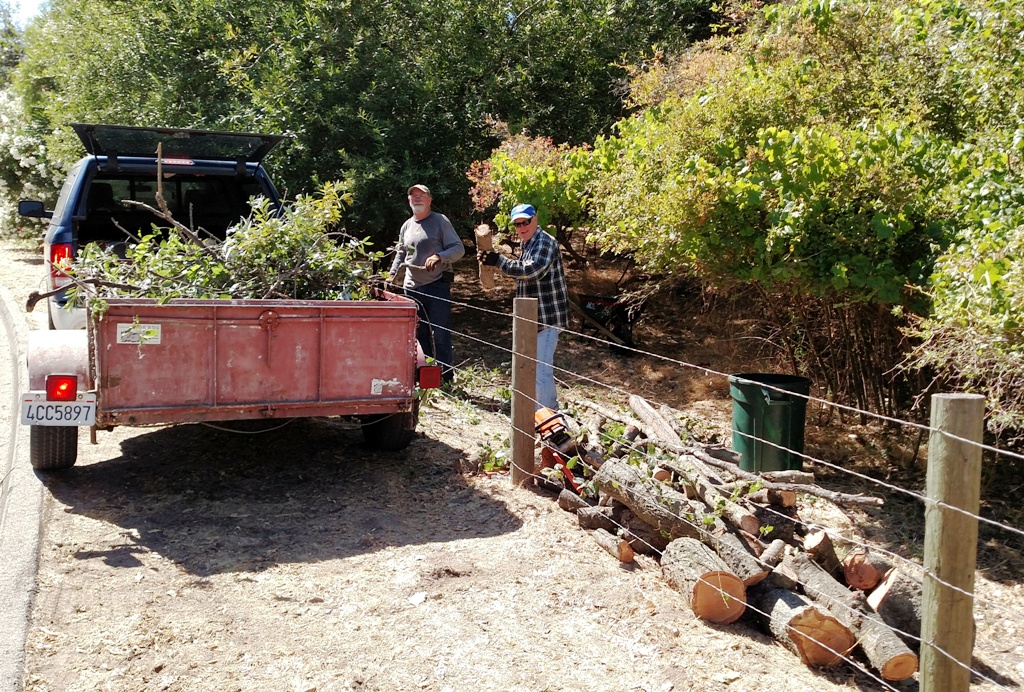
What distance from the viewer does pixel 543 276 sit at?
23.9 feet

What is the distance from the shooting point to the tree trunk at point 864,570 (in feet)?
14.4

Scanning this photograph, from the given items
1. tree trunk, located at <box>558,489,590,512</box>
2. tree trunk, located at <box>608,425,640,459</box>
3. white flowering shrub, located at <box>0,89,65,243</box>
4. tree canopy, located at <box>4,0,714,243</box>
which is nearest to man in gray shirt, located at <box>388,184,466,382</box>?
tree canopy, located at <box>4,0,714,243</box>

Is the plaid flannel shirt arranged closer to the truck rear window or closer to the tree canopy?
the truck rear window

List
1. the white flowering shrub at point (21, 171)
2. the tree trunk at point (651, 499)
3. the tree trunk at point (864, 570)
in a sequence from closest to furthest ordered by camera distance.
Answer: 1. the tree trunk at point (864, 570)
2. the tree trunk at point (651, 499)
3. the white flowering shrub at point (21, 171)

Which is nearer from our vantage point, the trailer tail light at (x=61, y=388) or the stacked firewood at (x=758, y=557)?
the stacked firewood at (x=758, y=557)

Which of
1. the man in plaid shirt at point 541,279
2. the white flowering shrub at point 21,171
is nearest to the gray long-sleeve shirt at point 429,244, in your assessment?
the man in plaid shirt at point 541,279

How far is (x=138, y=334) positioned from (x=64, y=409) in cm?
57

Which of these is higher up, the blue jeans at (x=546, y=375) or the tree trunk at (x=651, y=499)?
the blue jeans at (x=546, y=375)

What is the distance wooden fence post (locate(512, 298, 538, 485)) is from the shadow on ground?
38 cm

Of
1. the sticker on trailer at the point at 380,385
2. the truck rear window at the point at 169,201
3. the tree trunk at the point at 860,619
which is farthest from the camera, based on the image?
the truck rear window at the point at 169,201

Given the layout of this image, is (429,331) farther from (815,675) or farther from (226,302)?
(815,675)

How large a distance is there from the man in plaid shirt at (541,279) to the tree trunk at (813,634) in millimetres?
3143

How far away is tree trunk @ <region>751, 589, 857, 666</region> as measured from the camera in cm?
402

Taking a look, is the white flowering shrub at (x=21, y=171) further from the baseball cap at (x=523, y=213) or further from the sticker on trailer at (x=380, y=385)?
the sticker on trailer at (x=380, y=385)
